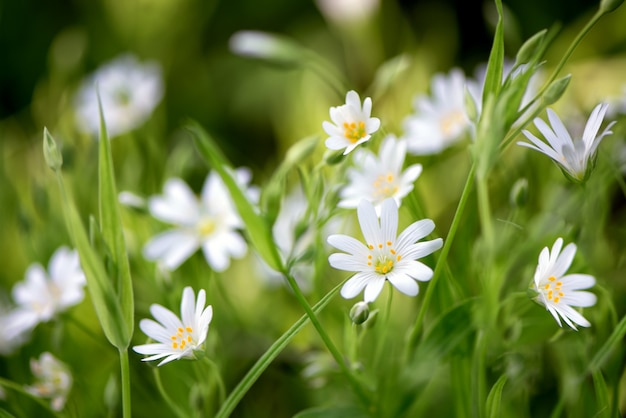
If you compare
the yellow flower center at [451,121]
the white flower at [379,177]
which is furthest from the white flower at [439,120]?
the white flower at [379,177]

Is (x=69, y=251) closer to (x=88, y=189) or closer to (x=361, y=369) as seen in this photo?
(x=88, y=189)

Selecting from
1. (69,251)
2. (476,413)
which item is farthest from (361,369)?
(69,251)

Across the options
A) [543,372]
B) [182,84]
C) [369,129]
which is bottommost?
[543,372]

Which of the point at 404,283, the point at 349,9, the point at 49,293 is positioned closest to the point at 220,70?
the point at 349,9

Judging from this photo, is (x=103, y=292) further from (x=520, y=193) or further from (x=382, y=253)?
(x=520, y=193)

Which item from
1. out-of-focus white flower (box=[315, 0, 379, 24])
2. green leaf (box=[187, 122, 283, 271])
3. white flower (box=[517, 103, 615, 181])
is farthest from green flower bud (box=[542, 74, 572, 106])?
out-of-focus white flower (box=[315, 0, 379, 24])
